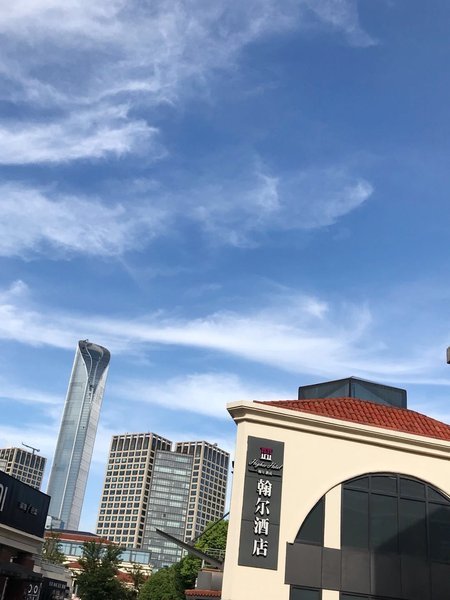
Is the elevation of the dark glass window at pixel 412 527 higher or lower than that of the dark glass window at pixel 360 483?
lower

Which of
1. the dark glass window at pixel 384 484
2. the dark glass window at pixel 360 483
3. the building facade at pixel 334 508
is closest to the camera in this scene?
the building facade at pixel 334 508

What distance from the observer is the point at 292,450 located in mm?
22484

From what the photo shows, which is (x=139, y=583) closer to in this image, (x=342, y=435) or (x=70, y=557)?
(x=70, y=557)

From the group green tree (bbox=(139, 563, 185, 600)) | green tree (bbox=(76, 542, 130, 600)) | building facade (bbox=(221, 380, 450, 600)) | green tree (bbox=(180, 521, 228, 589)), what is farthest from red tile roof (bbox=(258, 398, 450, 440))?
green tree (bbox=(139, 563, 185, 600))

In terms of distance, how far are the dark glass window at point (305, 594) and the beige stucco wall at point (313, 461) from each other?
25cm

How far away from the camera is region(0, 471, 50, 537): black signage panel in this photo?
40.7 m

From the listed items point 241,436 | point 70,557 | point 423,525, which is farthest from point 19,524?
point 70,557

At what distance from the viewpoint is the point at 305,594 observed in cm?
2069

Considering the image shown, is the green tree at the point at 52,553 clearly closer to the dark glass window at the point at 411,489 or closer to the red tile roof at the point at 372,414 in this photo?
the red tile roof at the point at 372,414

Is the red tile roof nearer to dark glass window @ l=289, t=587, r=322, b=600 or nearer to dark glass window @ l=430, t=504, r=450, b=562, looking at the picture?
dark glass window @ l=430, t=504, r=450, b=562

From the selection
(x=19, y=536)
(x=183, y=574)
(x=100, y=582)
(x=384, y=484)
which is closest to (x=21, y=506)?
(x=19, y=536)

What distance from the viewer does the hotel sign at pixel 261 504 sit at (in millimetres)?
20625

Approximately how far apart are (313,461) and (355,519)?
8.19 ft

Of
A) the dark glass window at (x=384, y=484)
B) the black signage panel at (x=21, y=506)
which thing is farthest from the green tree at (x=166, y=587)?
the dark glass window at (x=384, y=484)
